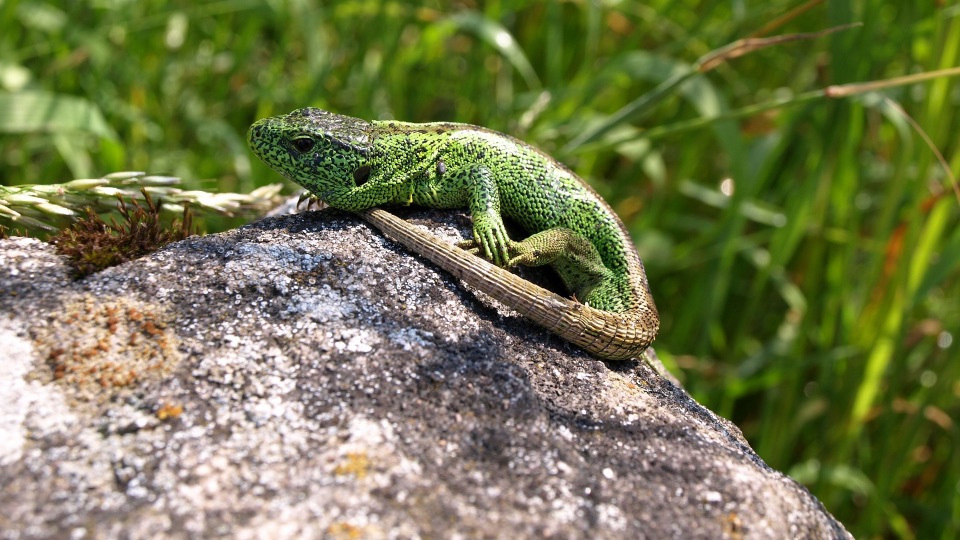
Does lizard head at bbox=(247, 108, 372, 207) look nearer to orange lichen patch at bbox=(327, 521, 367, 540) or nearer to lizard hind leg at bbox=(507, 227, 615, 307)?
lizard hind leg at bbox=(507, 227, 615, 307)

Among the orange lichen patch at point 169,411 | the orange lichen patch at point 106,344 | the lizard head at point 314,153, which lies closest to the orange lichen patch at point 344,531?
the orange lichen patch at point 169,411

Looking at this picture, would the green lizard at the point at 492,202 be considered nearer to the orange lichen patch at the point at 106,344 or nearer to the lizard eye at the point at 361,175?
the lizard eye at the point at 361,175

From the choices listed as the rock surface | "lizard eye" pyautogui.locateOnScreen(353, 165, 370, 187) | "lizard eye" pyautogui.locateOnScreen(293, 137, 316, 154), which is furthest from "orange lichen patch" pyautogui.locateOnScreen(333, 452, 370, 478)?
"lizard eye" pyautogui.locateOnScreen(293, 137, 316, 154)

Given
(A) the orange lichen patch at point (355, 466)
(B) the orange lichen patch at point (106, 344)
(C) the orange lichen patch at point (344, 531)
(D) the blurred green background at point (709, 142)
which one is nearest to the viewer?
(C) the orange lichen patch at point (344, 531)

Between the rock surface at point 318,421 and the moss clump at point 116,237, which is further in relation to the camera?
the moss clump at point 116,237

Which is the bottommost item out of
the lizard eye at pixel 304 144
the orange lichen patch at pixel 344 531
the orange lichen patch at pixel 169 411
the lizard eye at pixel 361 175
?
the orange lichen patch at pixel 344 531

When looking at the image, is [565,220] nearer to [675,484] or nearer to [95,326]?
[675,484]

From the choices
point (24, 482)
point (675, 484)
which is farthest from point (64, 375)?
point (675, 484)
